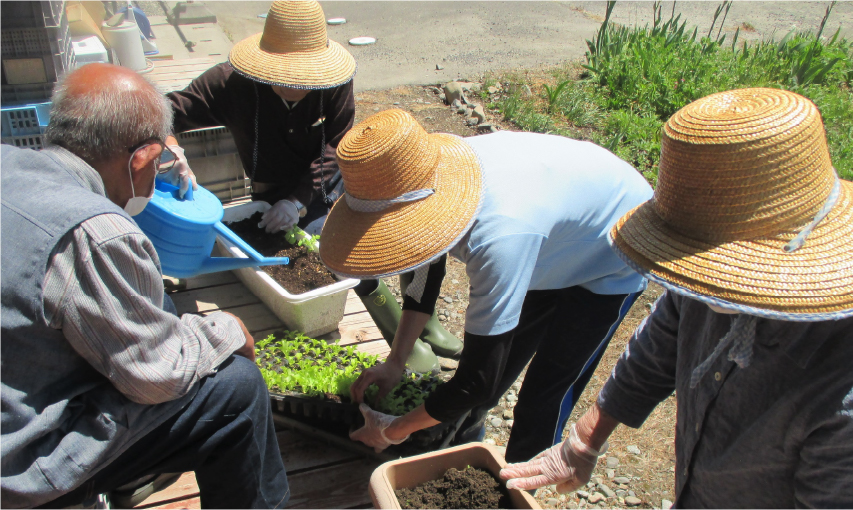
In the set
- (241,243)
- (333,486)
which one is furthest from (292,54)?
(333,486)

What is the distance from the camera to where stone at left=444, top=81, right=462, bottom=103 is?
231 inches

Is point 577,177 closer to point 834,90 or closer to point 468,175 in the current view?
point 468,175

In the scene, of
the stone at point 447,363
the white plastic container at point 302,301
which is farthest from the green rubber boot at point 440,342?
the white plastic container at point 302,301

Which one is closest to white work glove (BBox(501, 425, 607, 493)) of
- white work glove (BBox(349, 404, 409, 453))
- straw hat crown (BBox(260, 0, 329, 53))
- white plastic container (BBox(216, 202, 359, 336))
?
white work glove (BBox(349, 404, 409, 453))

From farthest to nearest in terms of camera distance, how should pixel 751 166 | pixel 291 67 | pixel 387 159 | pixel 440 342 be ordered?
pixel 440 342 < pixel 291 67 < pixel 387 159 < pixel 751 166

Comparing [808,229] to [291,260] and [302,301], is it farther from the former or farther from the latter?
[291,260]

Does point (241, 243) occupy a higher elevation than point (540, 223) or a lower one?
lower

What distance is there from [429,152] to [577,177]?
17.5 inches

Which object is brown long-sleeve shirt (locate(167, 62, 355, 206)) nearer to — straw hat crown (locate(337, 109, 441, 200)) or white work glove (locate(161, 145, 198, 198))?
white work glove (locate(161, 145, 198, 198))

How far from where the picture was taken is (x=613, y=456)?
102 inches

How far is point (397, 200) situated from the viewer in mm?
1474

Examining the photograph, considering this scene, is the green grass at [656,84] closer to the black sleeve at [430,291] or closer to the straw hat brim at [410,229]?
the black sleeve at [430,291]

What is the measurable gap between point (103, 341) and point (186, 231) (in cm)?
92

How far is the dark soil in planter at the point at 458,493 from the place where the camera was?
1.46 meters
